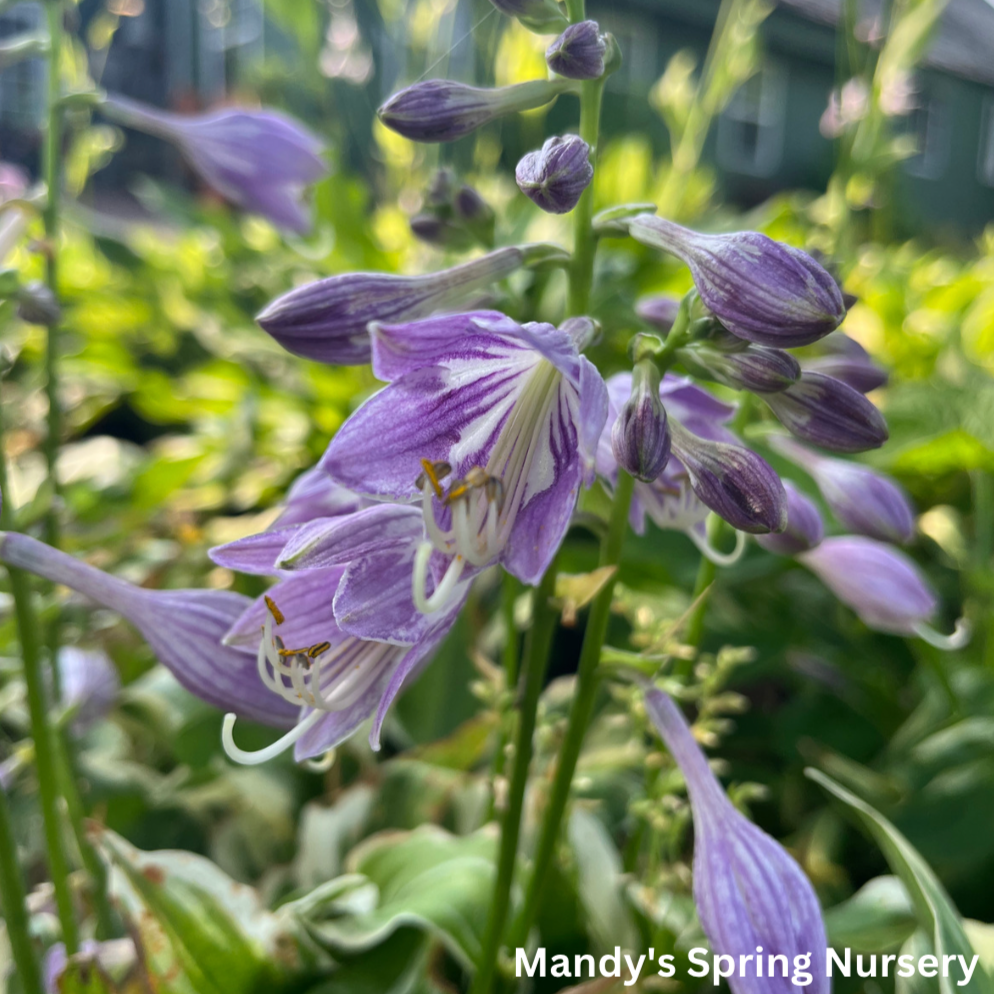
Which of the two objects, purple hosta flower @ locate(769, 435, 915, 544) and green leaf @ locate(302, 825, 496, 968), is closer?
green leaf @ locate(302, 825, 496, 968)

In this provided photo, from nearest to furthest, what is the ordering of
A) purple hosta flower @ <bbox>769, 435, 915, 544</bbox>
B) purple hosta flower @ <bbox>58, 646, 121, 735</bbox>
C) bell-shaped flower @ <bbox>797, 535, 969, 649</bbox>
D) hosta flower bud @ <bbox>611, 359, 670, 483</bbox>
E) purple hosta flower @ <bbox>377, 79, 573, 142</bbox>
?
hosta flower bud @ <bbox>611, 359, 670, 483</bbox>
purple hosta flower @ <bbox>377, 79, 573, 142</bbox>
purple hosta flower @ <bbox>769, 435, 915, 544</bbox>
bell-shaped flower @ <bbox>797, 535, 969, 649</bbox>
purple hosta flower @ <bbox>58, 646, 121, 735</bbox>

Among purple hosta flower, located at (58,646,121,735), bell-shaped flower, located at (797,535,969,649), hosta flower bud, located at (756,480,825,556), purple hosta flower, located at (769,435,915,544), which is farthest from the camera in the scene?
purple hosta flower, located at (58,646,121,735)

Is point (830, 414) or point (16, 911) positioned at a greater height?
point (830, 414)

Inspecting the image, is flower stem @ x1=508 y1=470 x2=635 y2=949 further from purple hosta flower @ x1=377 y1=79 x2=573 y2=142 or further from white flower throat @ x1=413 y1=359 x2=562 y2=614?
purple hosta flower @ x1=377 y1=79 x2=573 y2=142

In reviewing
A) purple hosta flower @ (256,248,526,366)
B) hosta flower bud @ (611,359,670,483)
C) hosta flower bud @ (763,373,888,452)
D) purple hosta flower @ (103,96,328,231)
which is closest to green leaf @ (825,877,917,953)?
hosta flower bud @ (763,373,888,452)

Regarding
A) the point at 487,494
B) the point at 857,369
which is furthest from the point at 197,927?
the point at 857,369

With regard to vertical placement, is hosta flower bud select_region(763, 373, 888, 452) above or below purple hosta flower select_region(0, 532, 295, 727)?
above

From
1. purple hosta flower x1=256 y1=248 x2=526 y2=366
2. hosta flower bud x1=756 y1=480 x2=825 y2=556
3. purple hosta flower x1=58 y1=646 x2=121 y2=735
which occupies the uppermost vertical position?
purple hosta flower x1=256 y1=248 x2=526 y2=366

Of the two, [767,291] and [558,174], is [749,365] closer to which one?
[767,291]

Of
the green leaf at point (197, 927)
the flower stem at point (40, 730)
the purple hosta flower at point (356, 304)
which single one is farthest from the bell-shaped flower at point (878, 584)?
the flower stem at point (40, 730)
